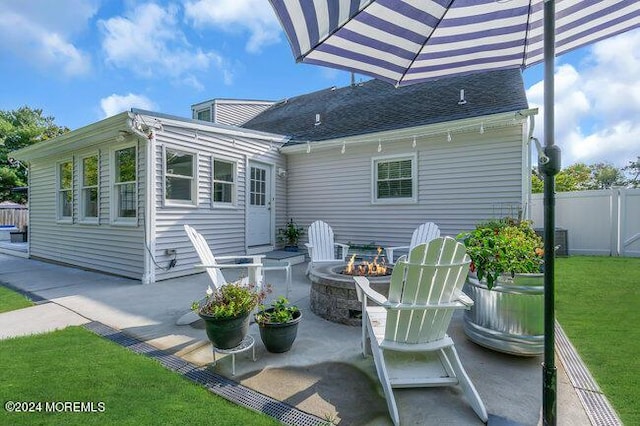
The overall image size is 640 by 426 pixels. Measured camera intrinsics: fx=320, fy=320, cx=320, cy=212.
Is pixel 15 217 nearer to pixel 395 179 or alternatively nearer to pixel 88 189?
pixel 88 189

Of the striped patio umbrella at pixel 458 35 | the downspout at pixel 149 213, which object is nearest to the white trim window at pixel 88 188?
the downspout at pixel 149 213

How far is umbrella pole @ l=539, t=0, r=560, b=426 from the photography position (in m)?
1.60

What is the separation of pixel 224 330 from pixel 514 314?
7.62ft

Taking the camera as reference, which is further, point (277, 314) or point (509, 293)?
point (277, 314)

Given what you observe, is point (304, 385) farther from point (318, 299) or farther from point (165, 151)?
point (165, 151)

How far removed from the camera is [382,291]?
3686 millimetres

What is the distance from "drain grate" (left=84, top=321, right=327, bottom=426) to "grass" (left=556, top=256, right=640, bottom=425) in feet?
6.40

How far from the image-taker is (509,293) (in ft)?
8.54

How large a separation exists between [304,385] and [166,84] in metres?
15.3

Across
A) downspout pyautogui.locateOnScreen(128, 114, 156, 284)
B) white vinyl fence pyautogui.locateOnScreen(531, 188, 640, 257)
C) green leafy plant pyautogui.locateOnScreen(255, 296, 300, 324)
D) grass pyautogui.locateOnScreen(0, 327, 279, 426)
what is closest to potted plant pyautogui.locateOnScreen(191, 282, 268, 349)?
green leafy plant pyautogui.locateOnScreen(255, 296, 300, 324)

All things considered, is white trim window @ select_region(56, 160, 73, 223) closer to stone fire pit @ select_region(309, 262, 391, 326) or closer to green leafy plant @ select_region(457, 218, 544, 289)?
stone fire pit @ select_region(309, 262, 391, 326)

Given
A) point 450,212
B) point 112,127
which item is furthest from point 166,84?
point 450,212

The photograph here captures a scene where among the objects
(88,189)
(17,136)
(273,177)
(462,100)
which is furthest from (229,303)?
(17,136)

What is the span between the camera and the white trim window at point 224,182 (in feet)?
23.1
